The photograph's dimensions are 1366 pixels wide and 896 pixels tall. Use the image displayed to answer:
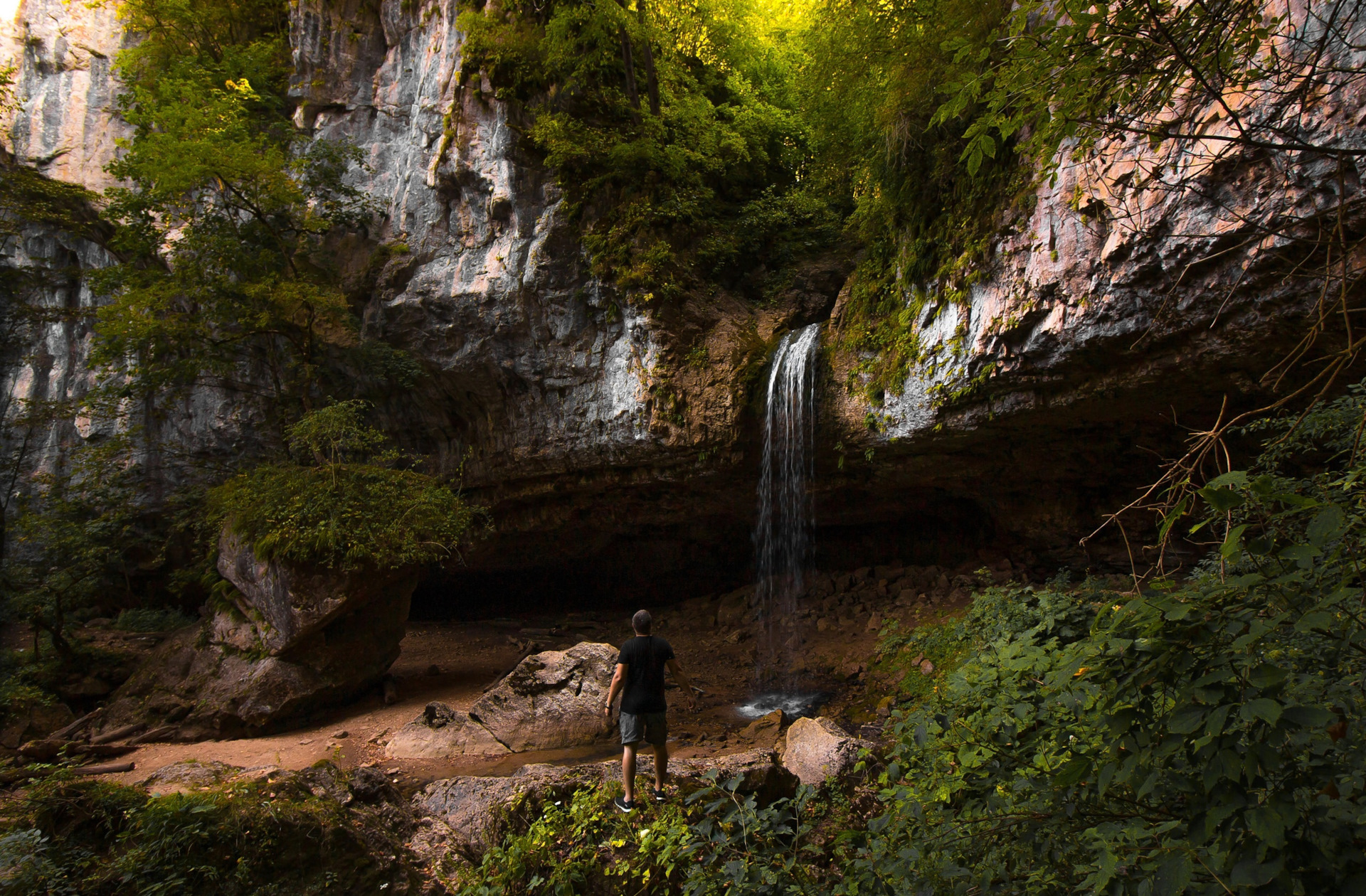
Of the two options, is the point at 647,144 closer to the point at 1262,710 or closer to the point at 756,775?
the point at 756,775

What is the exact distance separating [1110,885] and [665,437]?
27.2 ft

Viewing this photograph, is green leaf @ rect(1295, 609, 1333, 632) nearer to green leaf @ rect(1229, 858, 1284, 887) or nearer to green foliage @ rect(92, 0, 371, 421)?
green leaf @ rect(1229, 858, 1284, 887)

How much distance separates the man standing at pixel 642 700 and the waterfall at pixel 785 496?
17.1 ft

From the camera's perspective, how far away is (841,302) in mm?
9453

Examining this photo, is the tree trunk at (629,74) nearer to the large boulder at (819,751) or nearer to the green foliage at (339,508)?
the green foliage at (339,508)

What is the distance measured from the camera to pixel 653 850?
368 cm

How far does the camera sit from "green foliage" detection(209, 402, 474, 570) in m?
8.10

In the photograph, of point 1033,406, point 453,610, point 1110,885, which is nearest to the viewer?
point 1110,885

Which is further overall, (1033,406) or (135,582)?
(135,582)

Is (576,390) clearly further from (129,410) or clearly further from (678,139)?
(129,410)

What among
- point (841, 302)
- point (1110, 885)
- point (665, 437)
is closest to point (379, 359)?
point (665, 437)

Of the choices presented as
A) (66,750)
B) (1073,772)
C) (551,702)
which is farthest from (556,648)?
(1073,772)

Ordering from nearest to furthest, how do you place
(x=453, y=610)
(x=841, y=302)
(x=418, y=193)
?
1. (x=841, y=302)
2. (x=418, y=193)
3. (x=453, y=610)

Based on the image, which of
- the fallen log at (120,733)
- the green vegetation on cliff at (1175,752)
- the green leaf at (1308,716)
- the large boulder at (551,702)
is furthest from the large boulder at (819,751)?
the fallen log at (120,733)
